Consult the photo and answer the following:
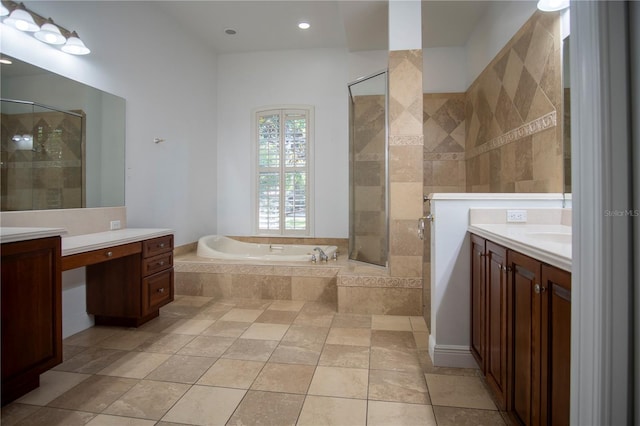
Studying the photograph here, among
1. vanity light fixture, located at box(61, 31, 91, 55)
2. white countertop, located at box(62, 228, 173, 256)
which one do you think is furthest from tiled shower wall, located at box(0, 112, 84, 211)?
vanity light fixture, located at box(61, 31, 91, 55)

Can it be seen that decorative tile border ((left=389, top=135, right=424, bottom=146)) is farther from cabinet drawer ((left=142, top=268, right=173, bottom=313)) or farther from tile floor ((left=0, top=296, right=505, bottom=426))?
cabinet drawer ((left=142, top=268, right=173, bottom=313))

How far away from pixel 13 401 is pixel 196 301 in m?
1.70

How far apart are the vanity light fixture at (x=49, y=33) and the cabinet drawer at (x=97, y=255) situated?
155cm

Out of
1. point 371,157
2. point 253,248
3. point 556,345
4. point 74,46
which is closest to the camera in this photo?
point 556,345

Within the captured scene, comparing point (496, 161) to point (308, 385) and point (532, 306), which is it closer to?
point (532, 306)

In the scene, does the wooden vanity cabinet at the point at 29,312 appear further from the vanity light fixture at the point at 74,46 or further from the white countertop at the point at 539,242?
the white countertop at the point at 539,242

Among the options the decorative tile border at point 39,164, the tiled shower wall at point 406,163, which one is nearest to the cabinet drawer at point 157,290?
the decorative tile border at point 39,164

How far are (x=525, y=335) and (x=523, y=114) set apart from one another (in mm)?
2178

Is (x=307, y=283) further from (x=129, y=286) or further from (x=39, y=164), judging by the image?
(x=39, y=164)

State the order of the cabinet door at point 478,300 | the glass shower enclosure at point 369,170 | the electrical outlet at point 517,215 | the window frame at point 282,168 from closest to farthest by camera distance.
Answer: the cabinet door at point 478,300, the electrical outlet at point 517,215, the glass shower enclosure at point 369,170, the window frame at point 282,168

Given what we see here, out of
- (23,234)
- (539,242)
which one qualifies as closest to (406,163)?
(539,242)

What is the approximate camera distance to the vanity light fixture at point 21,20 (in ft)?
6.88

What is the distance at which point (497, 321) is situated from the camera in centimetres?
152

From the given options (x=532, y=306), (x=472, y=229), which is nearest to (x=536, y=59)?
(x=472, y=229)
